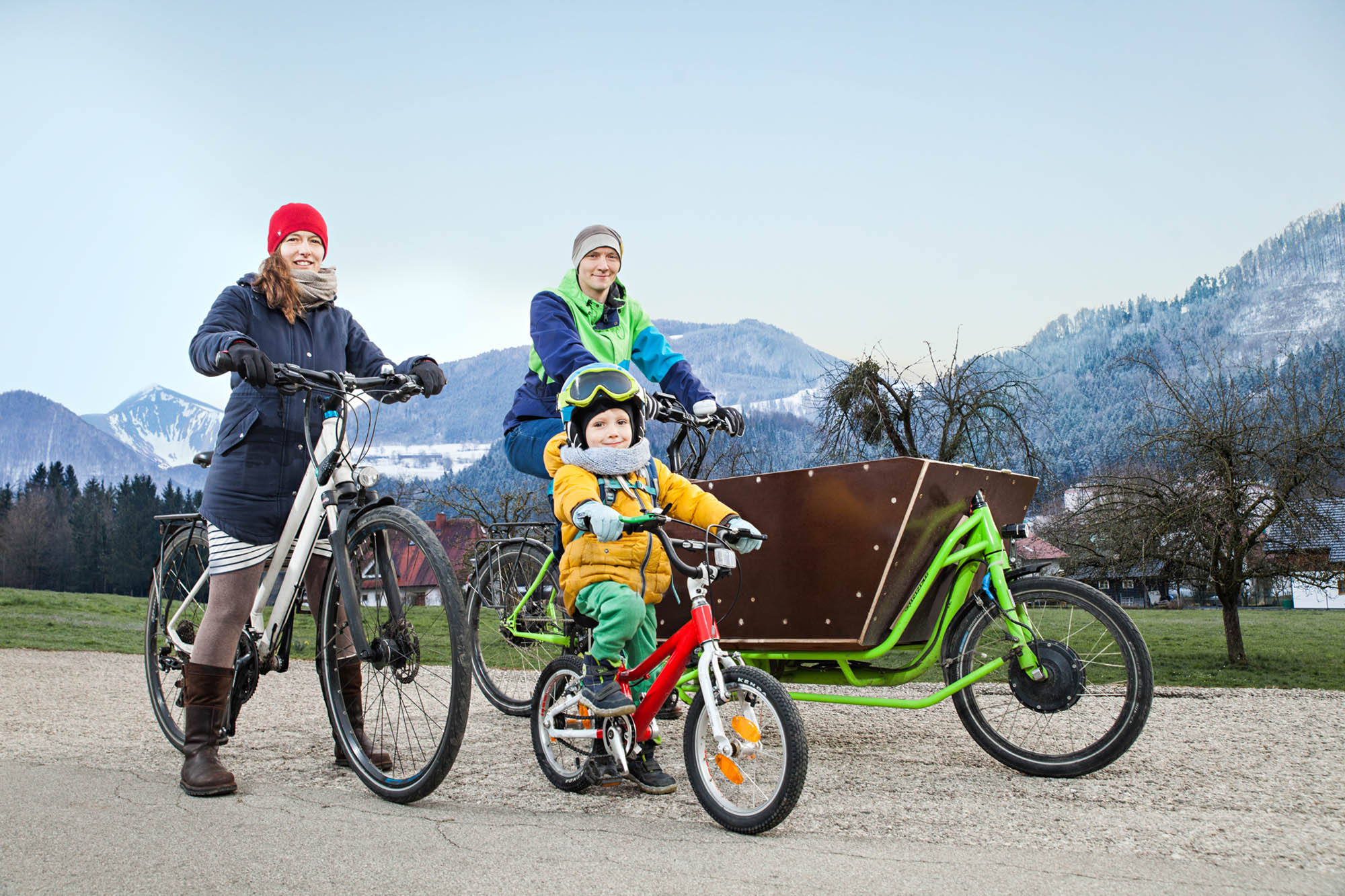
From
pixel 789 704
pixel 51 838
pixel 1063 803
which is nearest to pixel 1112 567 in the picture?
pixel 1063 803

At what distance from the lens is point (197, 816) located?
293 cm

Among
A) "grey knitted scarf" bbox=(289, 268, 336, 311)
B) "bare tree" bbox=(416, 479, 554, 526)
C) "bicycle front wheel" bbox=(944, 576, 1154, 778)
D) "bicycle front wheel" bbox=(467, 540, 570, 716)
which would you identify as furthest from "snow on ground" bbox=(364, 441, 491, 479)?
"bicycle front wheel" bbox=(944, 576, 1154, 778)

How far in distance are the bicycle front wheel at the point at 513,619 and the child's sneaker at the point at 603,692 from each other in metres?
1.51

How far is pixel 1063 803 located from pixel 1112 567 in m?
11.5

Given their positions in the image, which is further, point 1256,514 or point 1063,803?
point 1256,514

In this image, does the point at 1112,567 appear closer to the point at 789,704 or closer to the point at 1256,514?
the point at 1256,514

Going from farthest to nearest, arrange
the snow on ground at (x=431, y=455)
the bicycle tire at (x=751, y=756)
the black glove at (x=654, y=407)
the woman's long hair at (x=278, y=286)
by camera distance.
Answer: the snow on ground at (x=431, y=455), the woman's long hair at (x=278, y=286), the black glove at (x=654, y=407), the bicycle tire at (x=751, y=756)

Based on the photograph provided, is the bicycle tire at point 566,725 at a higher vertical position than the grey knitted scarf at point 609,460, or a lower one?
lower

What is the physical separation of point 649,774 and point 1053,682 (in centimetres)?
151

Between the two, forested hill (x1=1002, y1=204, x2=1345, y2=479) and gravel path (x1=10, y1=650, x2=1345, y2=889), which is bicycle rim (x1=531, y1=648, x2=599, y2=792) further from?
forested hill (x1=1002, y1=204, x2=1345, y2=479)

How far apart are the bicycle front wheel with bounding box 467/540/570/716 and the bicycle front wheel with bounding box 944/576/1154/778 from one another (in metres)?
2.07

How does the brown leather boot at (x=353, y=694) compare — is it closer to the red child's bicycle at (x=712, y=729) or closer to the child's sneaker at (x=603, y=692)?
the red child's bicycle at (x=712, y=729)

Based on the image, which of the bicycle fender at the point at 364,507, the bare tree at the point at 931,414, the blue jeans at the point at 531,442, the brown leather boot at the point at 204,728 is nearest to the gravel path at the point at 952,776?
the brown leather boot at the point at 204,728

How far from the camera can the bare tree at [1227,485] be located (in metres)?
12.4
